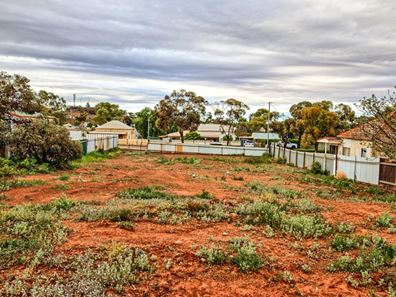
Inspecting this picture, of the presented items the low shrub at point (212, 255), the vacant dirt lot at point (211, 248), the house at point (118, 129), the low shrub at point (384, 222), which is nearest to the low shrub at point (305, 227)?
the vacant dirt lot at point (211, 248)

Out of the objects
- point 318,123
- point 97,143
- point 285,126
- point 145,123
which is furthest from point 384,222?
point 145,123

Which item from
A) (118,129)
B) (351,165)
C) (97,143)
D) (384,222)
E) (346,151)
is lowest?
(384,222)

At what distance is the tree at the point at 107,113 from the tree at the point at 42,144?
220 feet

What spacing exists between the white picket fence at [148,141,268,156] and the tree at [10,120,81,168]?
23.7m

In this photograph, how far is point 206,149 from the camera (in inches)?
1743

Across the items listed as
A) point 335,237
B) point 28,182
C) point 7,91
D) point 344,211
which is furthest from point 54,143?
point 335,237

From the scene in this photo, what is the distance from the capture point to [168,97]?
192 ft

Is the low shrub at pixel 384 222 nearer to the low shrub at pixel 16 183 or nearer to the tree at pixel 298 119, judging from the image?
the low shrub at pixel 16 183

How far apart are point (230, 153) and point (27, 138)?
2700 centimetres

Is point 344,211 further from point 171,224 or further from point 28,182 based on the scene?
point 28,182

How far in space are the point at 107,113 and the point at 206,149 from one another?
5155 centimetres

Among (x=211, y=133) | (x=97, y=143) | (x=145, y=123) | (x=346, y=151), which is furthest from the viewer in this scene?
(x=145, y=123)

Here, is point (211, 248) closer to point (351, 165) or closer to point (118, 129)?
point (351, 165)

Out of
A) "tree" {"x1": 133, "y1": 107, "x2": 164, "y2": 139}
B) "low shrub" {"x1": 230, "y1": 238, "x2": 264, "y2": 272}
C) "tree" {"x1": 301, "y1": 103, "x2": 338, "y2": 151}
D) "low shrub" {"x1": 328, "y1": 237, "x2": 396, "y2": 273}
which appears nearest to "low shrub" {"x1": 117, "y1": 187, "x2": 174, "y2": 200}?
"low shrub" {"x1": 230, "y1": 238, "x2": 264, "y2": 272}
